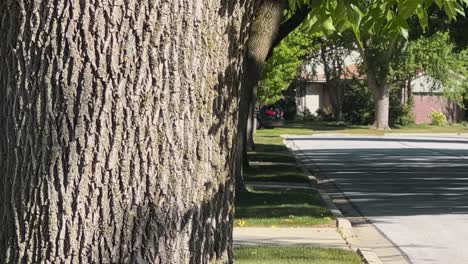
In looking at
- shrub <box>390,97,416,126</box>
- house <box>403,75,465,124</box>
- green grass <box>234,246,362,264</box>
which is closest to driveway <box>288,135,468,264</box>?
green grass <box>234,246,362,264</box>

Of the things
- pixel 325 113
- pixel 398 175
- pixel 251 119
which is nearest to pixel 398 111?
pixel 325 113

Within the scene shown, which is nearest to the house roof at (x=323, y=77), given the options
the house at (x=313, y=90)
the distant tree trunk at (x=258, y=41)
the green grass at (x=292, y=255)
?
the house at (x=313, y=90)

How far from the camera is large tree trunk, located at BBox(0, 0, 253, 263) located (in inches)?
112

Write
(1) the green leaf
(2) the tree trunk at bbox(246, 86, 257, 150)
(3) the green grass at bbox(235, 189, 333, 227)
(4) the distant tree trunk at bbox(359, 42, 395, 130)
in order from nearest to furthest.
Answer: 1. (1) the green leaf
2. (3) the green grass at bbox(235, 189, 333, 227)
3. (2) the tree trunk at bbox(246, 86, 257, 150)
4. (4) the distant tree trunk at bbox(359, 42, 395, 130)

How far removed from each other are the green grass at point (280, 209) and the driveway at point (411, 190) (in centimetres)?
85

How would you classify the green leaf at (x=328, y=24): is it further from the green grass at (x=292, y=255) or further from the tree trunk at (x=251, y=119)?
the tree trunk at (x=251, y=119)

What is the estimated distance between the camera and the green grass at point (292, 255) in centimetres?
932

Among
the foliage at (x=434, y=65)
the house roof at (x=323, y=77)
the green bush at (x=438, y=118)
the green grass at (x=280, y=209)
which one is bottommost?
the green bush at (x=438, y=118)

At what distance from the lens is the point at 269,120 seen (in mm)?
55344

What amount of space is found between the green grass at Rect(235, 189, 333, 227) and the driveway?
0.85 meters

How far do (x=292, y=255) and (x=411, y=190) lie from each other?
9.35 m

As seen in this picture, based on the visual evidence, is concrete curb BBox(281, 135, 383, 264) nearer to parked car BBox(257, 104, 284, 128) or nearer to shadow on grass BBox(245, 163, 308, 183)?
shadow on grass BBox(245, 163, 308, 183)

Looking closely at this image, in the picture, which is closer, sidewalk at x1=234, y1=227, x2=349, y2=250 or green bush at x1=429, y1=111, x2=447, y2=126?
sidewalk at x1=234, y1=227, x2=349, y2=250

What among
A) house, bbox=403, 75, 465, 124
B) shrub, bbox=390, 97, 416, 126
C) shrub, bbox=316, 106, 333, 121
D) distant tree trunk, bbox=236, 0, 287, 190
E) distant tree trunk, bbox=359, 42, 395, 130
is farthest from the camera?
shrub, bbox=316, 106, 333, 121
